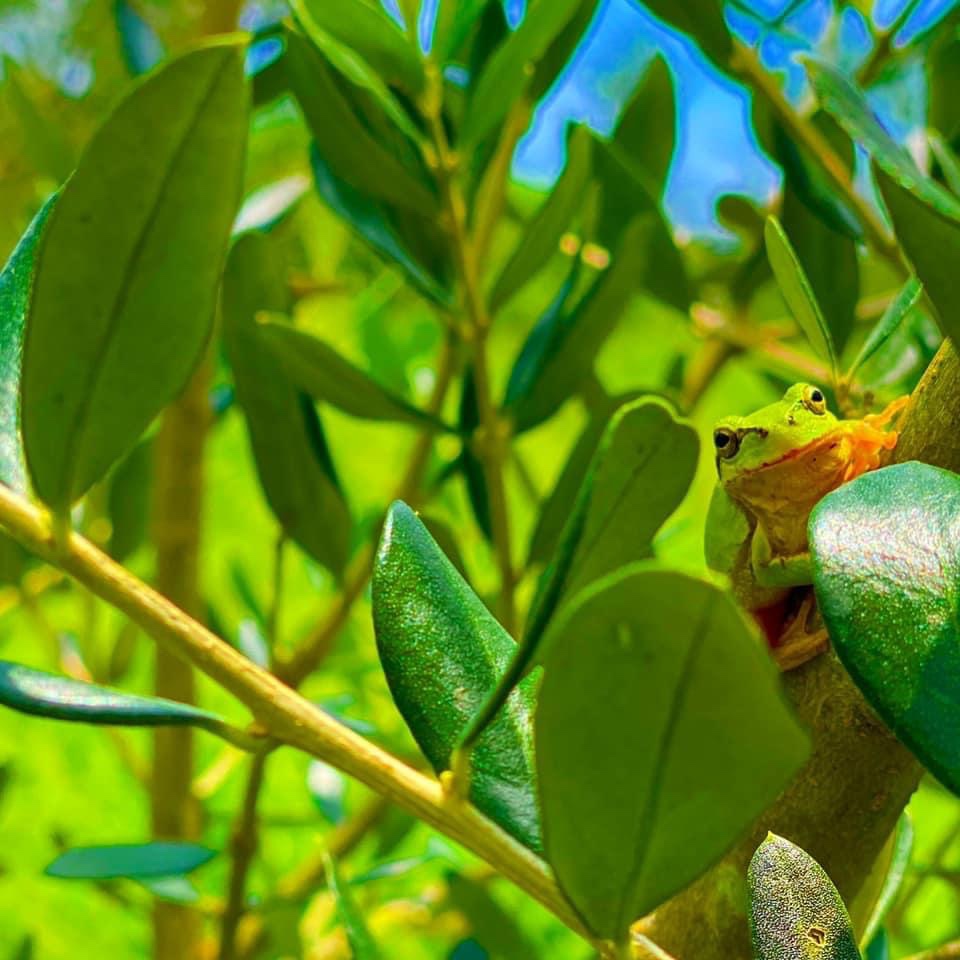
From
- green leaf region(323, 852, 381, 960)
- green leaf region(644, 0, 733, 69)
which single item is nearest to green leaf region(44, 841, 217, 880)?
green leaf region(323, 852, 381, 960)

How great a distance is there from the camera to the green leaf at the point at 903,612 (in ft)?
0.90

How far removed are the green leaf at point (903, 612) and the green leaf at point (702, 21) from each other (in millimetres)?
436

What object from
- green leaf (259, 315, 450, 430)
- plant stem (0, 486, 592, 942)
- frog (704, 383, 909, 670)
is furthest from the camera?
green leaf (259, 315, 450, 430)

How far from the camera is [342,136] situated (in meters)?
0.63

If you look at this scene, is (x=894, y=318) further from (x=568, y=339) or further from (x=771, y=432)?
(x=568, y=339)

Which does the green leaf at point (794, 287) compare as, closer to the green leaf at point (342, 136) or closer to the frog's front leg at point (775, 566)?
the frog's front leg at point (775, 566)

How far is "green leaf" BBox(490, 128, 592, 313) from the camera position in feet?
2.19

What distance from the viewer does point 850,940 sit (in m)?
0.33

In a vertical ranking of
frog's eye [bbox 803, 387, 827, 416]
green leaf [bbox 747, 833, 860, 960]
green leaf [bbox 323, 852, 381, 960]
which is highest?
frog's eye [bbox 803, 387, 827, 416]

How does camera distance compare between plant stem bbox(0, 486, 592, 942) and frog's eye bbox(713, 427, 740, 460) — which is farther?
frog's eye bbox(713, 427, 740, 460)

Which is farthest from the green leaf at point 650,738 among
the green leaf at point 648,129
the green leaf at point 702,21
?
the green leaf at point 648,129

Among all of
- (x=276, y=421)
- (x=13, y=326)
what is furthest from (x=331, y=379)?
(x=13, y=326)

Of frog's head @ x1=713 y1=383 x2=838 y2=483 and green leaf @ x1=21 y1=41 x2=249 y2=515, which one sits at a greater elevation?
green leaf @ x1=21 y1=41 x2=249 y2=515

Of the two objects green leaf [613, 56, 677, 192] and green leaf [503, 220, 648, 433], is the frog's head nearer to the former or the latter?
green leaf [503, 220, 648, 433]
